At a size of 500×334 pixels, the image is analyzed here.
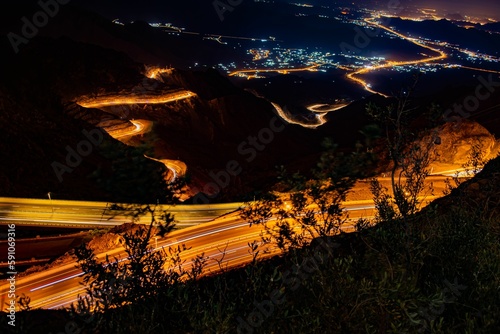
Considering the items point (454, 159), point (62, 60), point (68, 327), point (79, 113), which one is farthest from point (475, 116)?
point (62, 60)

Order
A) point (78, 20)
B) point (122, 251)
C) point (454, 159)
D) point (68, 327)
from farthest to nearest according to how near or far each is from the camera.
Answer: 1. point (78, 20)
2. point (454, 159)
3. point (122, 251)
4. point (68, 327)

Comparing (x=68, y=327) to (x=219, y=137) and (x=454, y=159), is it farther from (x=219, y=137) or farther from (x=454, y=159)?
(x=219, y=137)

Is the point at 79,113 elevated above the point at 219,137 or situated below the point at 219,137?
above

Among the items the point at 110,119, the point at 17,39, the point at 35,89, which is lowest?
the point at 110,119

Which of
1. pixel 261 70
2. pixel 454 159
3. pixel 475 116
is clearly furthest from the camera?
pixel 261 70

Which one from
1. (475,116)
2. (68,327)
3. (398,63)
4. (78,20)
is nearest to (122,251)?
(68,327)

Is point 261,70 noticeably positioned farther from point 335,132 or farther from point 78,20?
point 335,132

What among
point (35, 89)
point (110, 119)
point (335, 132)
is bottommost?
point (335, 132)

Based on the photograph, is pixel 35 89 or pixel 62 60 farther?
pixel 62 60

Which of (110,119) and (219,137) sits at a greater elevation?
(110,119)
